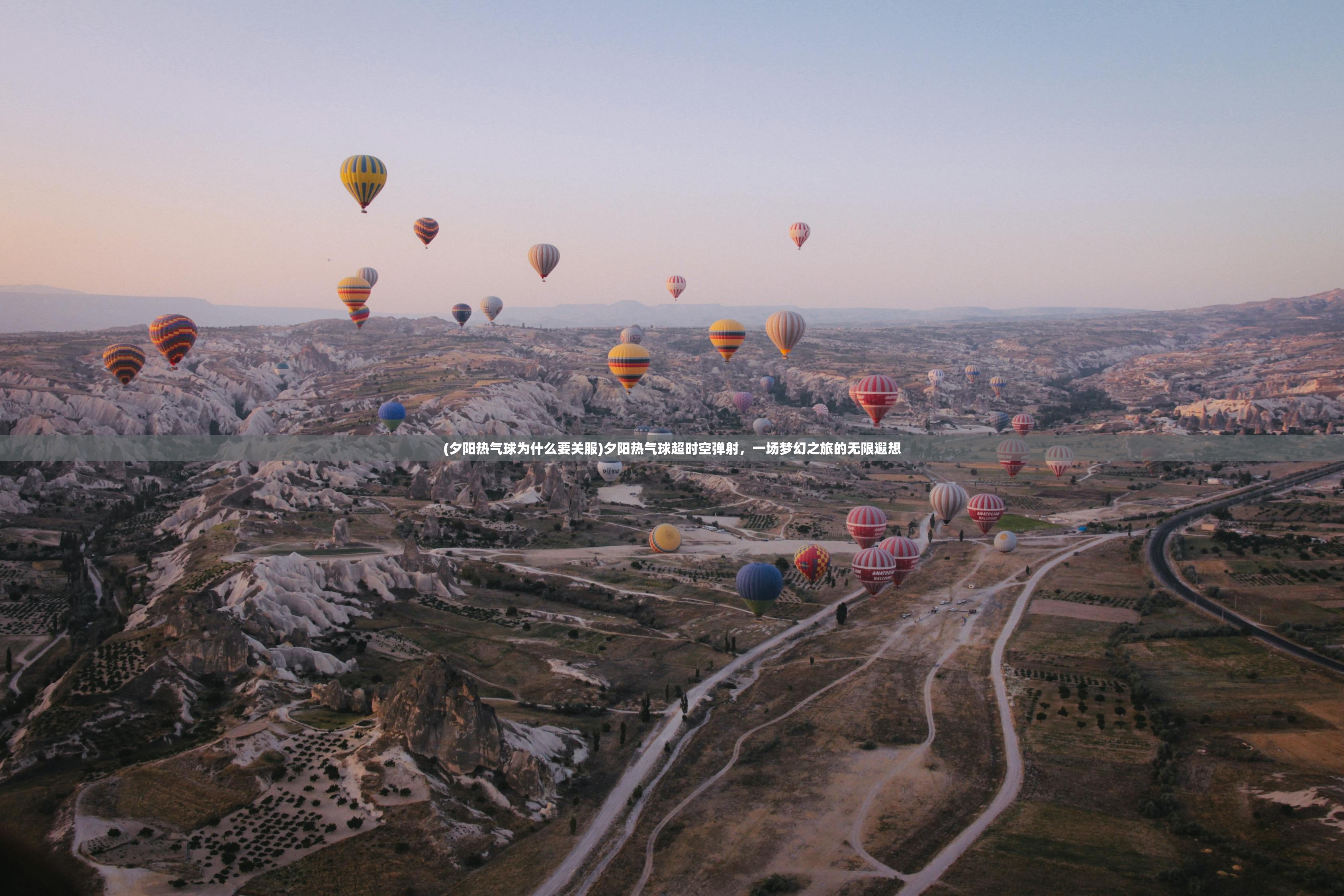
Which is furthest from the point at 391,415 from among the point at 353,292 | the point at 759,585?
Result: the point at 759,585

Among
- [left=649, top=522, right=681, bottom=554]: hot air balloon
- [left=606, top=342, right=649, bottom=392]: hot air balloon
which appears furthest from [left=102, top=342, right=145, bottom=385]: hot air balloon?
[left=649, top=522, right=681, bottom=554]: hot air balloon

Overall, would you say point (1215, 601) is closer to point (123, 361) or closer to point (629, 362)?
point (629, 362)

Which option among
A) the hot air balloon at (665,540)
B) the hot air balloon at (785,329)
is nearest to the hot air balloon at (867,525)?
the hot air balloon at (785,329)

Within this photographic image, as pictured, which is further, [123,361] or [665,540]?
[123,361]

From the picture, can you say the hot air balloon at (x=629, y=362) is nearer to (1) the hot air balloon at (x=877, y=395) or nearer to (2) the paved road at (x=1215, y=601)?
(1) the hot air balloon at (x=877, y=395)

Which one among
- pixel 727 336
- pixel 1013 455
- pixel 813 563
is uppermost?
pixel 727 336

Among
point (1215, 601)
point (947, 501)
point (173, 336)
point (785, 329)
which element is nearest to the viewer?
point (1215, 601)

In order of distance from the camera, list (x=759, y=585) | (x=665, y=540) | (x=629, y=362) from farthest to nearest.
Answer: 1. (x=665, y=540)
2. (x=629, y=362)
3. (x=759, y=585)

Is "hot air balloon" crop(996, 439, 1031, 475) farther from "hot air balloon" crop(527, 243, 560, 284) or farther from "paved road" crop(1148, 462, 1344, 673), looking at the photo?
"hot air balloon" crop(527, 243, 560, 284)
